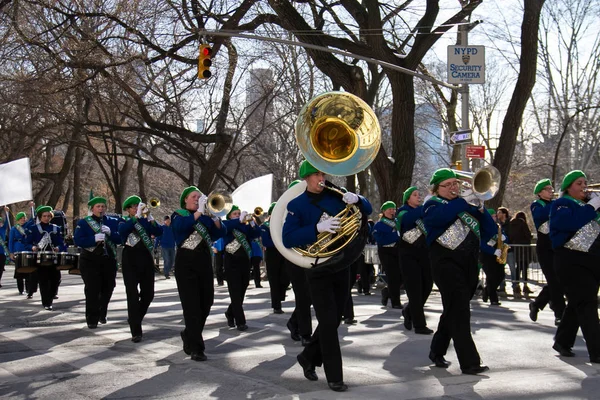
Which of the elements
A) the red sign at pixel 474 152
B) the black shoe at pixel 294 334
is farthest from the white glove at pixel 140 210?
the red sign at pixel 474 152

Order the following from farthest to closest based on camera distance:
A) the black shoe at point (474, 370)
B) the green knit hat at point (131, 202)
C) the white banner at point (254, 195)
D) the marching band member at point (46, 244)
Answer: the white banner at point (254, 195) < the marching band member at point (46, 244) < the green knit hat at point (131, 202) < the black shoe at point (474, 370)

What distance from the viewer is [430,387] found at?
7027 millimetres

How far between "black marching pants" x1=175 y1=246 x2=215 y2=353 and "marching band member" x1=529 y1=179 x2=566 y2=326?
4.33m

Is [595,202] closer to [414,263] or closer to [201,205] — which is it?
[414,263]

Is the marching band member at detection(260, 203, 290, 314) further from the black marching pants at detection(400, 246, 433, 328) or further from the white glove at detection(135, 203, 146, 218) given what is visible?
the white glove at detection(135, 203, 146, 218)

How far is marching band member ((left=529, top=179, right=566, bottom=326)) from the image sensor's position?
1060cm

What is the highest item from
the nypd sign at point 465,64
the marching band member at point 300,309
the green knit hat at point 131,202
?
the nypd sign at point 465,64

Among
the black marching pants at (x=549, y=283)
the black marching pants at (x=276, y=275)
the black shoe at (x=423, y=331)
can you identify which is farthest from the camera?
the black marching pants at (x=276, y=275)

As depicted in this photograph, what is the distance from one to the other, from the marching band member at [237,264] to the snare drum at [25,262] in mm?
3948

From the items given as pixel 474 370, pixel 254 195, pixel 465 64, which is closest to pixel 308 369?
pixel 474 370

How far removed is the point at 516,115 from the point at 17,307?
12061mm

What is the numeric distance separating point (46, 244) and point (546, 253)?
859cm

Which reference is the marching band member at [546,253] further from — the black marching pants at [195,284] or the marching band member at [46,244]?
the marching band member at [46,244]

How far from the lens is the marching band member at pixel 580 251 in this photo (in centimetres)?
801
